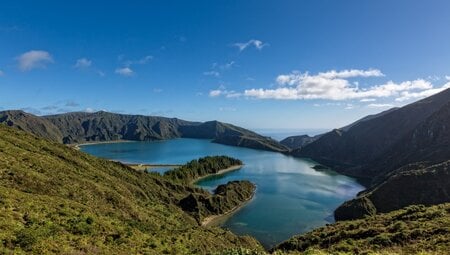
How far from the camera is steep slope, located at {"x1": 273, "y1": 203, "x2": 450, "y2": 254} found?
26583 mm

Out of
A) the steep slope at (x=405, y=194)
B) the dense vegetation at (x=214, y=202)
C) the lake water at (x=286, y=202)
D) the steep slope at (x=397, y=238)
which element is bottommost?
the lake water at (x=286, y=202)

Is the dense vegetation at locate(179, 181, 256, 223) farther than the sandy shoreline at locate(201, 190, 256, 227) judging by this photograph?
Yes

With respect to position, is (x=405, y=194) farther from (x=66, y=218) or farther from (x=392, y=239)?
(x=66, y=218)

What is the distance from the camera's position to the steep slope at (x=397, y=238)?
87.2ft

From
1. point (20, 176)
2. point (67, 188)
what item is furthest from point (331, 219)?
point (20, 176)

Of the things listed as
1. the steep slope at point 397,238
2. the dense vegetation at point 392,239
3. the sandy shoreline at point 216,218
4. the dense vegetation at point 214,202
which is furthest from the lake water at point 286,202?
the dense vegetation at point 392,239

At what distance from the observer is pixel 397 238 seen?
3169cm

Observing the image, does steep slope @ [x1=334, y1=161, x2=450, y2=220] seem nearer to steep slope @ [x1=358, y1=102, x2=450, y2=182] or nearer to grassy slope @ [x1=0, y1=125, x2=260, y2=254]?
steep slope @ [x1=358, y1=102, x2=450, y2=182]

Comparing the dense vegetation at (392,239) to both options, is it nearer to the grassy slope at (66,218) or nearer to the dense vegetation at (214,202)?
the grassy slope at (66,218)

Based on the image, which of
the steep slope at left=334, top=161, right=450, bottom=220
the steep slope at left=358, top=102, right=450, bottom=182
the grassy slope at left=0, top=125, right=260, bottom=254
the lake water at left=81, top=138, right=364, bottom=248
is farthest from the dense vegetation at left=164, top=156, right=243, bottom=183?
the steep slope at left=358, top=102, right=450, bottom=182

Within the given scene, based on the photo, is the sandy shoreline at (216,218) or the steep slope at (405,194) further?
the sandy shoreline at (216,218)

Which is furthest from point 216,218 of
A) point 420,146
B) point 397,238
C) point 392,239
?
point 420,146

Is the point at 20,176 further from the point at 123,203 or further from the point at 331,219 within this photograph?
the point at 331,219

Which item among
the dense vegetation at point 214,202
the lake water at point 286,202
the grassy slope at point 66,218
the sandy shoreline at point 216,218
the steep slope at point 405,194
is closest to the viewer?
the grassy slope at point 66,218
